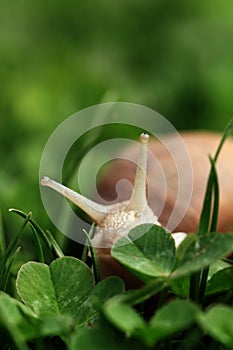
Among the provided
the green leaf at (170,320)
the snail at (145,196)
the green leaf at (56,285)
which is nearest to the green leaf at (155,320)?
the green leaf at (170,320)

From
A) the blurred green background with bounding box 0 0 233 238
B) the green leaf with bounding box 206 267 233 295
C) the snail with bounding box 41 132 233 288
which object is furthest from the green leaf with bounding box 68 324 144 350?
the blurred green background with bounding box 0 0 233 238

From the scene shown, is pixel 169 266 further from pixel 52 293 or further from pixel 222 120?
pixel 222 120

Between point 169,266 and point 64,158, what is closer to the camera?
point 169,266

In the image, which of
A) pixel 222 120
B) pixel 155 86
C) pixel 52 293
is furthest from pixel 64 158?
pixel 155 86

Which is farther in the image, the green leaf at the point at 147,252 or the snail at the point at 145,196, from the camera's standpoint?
the snail at the point at 145,196

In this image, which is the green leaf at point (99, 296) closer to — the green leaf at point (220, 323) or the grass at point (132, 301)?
the grass at point (132, 301)

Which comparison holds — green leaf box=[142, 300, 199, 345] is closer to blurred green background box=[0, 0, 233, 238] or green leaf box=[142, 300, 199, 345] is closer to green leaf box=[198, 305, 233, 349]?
green leaf box=[198, 305, 233, 349]


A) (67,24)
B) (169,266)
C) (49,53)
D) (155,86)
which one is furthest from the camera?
(67,24)
